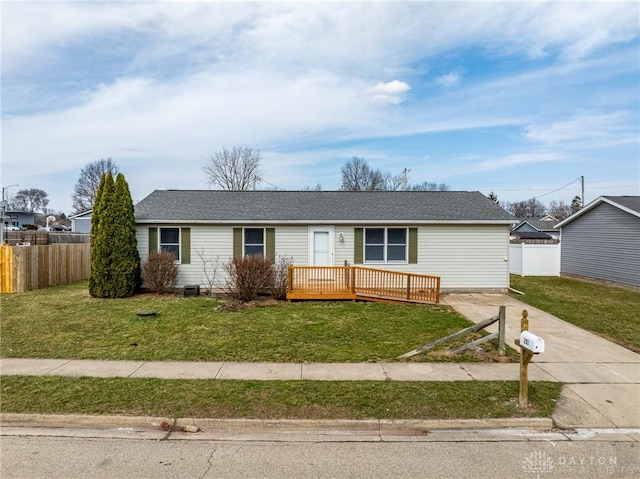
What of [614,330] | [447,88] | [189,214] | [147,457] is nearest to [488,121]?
[447,88]

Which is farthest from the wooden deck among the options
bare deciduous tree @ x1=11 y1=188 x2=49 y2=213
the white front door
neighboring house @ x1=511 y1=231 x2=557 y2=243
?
bare deciduous tree @ x1=11 y1=188 x2=49 y2=213

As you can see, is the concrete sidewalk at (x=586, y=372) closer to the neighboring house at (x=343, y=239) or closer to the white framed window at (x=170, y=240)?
the neighboring house at (x=343, y=239)

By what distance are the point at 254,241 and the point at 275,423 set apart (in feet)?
31.3

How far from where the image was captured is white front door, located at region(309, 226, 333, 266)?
13227 mm

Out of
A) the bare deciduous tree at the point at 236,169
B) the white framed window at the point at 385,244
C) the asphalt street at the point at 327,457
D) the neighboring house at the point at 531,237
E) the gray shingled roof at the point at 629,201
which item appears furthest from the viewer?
the bare deciduous tree at the point at 236,169

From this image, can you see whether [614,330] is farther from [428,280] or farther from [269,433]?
[269,433]

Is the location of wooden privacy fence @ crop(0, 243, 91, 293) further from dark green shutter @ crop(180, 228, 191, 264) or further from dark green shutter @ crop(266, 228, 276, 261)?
dark green shutter @ crop(266, 228, 276, 261)

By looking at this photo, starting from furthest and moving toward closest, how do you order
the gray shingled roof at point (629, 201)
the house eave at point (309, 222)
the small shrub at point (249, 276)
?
the gray shingled roof at point (629, 201), the house eave at point (309, 222), the small shrub at point (249, 276)

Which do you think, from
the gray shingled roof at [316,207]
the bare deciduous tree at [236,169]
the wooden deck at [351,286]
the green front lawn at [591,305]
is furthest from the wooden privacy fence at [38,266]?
the bare deciduous tree at [236,169]

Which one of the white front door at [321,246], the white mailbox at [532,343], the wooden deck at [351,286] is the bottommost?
the wooden deck at [351,286]

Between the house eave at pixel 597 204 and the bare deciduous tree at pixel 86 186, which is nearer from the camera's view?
the house eave at pixel 597 204

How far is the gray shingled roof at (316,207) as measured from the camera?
13.0m

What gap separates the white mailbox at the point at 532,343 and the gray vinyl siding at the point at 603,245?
1417 centimetres

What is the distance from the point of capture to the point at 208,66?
43.2ft
